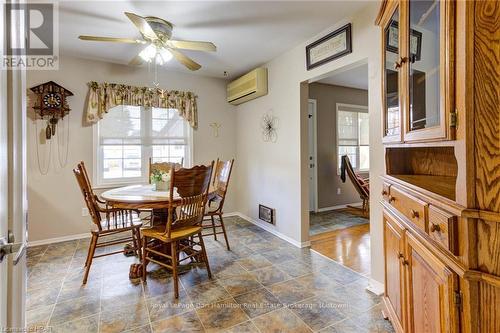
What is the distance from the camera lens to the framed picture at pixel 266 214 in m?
3.73

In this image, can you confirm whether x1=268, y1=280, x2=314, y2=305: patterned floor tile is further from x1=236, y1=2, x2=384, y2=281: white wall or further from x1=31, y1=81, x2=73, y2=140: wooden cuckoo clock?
x1=31, y1=81, x2=73, y2=140: wooden cuckoo clock

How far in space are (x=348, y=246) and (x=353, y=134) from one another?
3005 mm

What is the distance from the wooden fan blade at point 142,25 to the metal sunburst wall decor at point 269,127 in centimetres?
187

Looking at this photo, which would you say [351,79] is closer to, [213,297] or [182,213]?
[182,213]

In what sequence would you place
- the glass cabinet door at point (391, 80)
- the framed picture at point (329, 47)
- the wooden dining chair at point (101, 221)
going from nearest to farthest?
the glass cabinet door at point (391, 80) < the wooden dining chair at point (101, 221) < the framed picture at point (329, 47)

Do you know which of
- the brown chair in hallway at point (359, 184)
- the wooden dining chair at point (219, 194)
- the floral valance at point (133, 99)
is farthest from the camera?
the brown chair in hallway at point (359, 184)

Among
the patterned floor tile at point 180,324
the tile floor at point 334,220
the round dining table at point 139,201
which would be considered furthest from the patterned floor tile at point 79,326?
the tile floor at point 334,220

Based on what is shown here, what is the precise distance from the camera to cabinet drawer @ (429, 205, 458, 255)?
83cm

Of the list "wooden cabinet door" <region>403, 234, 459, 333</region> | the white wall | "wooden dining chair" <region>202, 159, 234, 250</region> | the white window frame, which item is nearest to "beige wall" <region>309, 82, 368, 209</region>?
the white wall

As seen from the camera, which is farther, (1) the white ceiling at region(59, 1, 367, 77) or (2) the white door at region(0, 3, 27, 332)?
(1) the white ceiling at region(59, 1, 367, 77)

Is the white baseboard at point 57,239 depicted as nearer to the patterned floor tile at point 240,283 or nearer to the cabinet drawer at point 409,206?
the patterned floor tile at point 240,283

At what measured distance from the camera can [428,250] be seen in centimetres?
103
